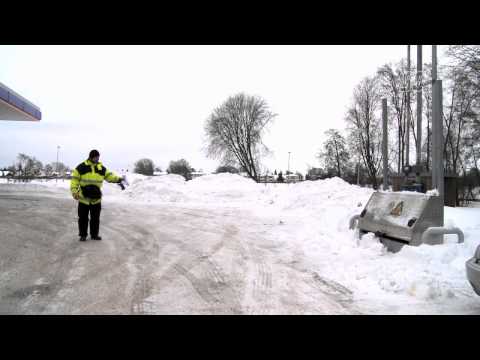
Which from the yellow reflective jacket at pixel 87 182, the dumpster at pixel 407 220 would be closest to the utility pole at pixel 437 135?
the dumpster at pixel 407 220

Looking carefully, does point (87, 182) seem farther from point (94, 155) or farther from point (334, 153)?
point (334, 153)

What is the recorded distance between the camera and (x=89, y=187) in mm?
7051

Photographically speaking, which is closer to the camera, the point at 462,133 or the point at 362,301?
the point at 362,301

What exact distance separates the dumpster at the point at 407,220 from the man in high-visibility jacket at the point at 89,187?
19.0 ft

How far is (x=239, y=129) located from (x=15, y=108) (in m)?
26.2

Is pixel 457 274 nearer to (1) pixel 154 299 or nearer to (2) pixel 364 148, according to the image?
(1) pixel 154 299

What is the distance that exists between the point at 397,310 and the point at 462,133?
35140mm

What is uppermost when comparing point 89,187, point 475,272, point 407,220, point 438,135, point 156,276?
point 438,135

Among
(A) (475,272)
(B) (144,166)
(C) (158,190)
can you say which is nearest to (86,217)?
(A) (475,272)

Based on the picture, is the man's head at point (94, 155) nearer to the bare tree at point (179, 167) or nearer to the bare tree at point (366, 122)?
the bare tree at point (366, 122)

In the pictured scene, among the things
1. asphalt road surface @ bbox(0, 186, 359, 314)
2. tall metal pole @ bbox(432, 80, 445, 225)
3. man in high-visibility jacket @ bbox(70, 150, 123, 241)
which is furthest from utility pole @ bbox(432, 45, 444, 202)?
man in high-visibility jacket @ bbox(70, 150, 123, 241)

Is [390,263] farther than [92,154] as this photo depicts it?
No
